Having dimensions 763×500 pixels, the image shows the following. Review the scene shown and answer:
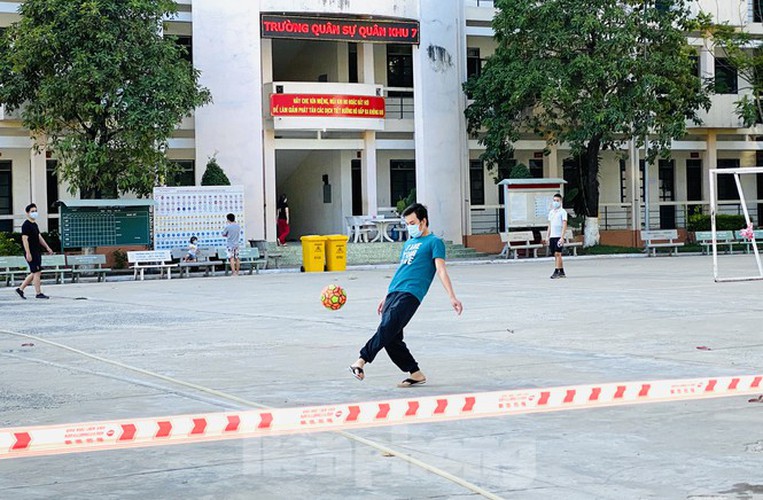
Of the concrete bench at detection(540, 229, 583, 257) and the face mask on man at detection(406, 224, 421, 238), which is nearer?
the face mask on man at detection(406, 224, 421, 238)

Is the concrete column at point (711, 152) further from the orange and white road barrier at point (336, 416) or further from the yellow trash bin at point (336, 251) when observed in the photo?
the orange and white road barrier at point (336, 416)

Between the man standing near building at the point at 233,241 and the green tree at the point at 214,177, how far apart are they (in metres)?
3.05

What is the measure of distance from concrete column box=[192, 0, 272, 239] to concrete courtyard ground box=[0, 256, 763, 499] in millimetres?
15632

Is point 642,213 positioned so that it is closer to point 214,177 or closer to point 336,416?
point 214,177

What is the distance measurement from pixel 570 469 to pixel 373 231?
32.7 metres

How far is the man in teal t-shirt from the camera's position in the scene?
9547 mm

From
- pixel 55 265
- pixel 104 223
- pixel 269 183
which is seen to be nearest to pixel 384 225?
pixel 269 183

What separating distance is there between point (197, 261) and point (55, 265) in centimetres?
411

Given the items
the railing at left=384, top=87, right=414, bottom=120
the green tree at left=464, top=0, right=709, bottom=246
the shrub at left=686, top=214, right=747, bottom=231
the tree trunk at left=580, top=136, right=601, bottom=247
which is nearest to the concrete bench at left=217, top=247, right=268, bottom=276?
the green tree at left=464, top=0, right=709, bottom=246

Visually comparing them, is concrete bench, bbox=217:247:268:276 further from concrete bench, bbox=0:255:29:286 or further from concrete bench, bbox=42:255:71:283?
concrete bench, bbox=0:255:29:286

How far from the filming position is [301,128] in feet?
122

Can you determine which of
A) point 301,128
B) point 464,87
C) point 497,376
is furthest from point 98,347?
point 464,87

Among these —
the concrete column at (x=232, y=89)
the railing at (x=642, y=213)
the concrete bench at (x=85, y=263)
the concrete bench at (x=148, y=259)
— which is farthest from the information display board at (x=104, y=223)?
the railing at (x=642, y=213)

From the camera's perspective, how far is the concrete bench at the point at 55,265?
28969mm
